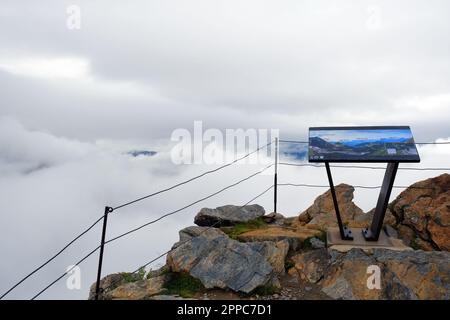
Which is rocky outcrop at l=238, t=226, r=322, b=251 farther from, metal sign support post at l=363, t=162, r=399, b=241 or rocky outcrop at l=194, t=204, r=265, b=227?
metal sign support post at l=363, t=162, r=399, b=241

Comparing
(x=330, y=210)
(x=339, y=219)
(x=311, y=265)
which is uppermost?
(x=339, y=219)

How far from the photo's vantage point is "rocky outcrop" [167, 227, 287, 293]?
604cm

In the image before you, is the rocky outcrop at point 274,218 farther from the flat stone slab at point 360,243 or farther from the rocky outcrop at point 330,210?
the flat stone slab at point 360,243

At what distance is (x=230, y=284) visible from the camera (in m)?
5.97

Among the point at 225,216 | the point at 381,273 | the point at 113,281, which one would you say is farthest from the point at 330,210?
the point at 113,281

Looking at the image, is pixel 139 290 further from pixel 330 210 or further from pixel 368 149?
pixel 330 210

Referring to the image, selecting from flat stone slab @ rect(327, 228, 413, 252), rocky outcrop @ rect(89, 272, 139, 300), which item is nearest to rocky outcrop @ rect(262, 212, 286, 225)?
flat stone slab @ rect(327, 228, 413, 252)

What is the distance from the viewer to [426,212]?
788 centimetres

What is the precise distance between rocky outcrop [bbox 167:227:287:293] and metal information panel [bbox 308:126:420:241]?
194 centimetres

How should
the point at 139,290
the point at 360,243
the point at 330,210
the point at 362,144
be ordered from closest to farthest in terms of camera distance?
1. the point at 139,290
2. the point at 362,144
3. the point at 360,243
4. the point at 330,210

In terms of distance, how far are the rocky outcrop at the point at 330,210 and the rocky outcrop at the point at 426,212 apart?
3.21 ft

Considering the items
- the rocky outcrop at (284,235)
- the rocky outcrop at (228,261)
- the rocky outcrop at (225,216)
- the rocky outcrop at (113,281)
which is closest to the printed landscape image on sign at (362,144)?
the rocky outcrop at (284,235)

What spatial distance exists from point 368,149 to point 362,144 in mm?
236
